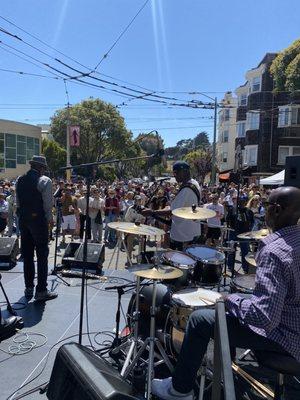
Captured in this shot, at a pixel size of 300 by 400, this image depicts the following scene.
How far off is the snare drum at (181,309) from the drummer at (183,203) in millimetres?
1472

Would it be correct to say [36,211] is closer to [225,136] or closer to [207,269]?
[207,269]

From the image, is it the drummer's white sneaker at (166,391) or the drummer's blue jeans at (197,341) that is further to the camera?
the drummer's white sneaker at (166,391)

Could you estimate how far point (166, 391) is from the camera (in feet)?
9.44

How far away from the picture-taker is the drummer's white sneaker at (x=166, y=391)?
2807mm

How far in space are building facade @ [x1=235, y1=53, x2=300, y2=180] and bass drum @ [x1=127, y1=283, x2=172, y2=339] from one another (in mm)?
28235

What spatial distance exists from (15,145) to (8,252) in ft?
126

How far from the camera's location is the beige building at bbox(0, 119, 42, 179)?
1647 inches

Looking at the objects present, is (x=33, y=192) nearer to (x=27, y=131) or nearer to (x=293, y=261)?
(x=293, y=261)

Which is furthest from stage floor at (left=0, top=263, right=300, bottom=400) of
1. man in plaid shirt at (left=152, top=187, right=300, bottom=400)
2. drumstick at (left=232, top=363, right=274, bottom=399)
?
man in plaid shirt at (left=152, top=187, right=300, bottom=400)

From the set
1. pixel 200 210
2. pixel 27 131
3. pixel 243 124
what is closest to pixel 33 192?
pixel 200 210

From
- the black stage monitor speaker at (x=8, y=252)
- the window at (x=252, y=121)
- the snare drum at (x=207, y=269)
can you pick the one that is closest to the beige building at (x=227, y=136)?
the window at (x=252, y=121)

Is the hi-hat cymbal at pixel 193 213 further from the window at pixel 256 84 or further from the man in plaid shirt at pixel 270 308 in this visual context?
the window at pixel 256 84

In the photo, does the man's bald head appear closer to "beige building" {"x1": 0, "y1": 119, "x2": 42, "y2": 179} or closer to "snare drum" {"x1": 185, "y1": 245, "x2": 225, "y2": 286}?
"snare drum" {"x1": 185, "y1": 245, "x2": 225, "y2": 286}

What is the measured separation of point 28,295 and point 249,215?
5541mm
